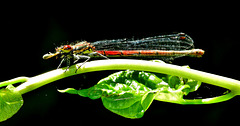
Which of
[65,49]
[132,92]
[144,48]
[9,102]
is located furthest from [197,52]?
[9,102]

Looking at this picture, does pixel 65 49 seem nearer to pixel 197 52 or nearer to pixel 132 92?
pixel 132 92

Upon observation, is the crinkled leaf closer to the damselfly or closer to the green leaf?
the green leaf

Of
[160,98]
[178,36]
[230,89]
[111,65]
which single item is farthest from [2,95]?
[178,36]

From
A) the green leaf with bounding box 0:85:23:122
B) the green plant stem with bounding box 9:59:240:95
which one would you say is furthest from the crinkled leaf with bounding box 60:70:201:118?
the green leaf with bounding box 0:85:23:122

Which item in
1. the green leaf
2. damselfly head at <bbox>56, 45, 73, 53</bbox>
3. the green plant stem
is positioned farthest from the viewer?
damselfly head at <bbox>56, 45, 73, 53</bbox>

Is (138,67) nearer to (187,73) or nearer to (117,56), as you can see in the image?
(187,73)
